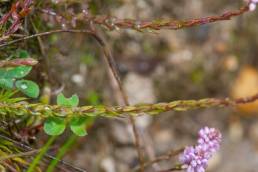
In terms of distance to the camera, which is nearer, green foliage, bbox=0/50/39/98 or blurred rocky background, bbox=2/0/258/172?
green foliage, bbox=0/50/39/98

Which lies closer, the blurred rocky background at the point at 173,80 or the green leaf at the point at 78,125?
the green leaf at the point at 78,125

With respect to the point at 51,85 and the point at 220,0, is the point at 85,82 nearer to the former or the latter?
the point at 51,85

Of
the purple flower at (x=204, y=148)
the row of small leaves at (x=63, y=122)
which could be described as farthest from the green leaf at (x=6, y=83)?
the purple flower at (x=204, y=148)

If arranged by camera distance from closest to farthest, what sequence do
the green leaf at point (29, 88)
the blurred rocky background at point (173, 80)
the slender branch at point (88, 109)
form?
the slender branch at point (88, 109), the green leaf at point (29, 88), the blurred rocky background at point (173, 80)

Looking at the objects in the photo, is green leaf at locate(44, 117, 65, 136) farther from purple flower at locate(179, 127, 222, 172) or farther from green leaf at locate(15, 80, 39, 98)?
purple flower at locate(179, 127, 222, 172)

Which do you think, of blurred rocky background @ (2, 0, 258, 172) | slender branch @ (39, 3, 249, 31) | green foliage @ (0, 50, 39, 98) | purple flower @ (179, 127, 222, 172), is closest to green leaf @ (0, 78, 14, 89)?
green foliage @ (0, 50, 39, 98)

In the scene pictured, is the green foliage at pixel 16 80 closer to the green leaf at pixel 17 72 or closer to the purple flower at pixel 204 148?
the green leaf at pixel 17 72

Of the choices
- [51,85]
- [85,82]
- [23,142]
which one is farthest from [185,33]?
[23,142]

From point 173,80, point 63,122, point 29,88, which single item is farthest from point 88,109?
point 173,80

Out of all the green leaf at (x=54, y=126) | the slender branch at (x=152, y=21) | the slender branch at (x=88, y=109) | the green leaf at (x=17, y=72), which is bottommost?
the green leaf at (x=54, y=126)
